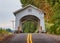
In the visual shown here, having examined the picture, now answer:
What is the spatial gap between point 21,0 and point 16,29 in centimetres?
2683

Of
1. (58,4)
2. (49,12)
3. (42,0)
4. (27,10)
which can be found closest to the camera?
(58,4)

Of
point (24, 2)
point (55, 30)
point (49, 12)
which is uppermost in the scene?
point (24, 2)

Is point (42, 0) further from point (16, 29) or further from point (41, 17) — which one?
point (16, 29)

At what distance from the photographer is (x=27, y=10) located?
5247cm

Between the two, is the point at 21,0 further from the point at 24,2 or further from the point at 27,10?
the point at 27,10

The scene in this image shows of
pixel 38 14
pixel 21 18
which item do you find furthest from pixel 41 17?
pixel 21 18

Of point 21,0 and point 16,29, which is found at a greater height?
point 21,0

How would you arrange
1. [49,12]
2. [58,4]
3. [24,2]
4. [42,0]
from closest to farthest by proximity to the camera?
[58,4] → [49,12] → [42,0] → [24,2]

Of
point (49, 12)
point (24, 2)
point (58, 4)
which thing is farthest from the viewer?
point (24, 2)

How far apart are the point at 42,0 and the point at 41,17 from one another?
13.6 feet

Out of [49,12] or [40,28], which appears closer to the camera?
[49,12]

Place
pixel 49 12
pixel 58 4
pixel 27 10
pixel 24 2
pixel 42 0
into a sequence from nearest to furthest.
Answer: pixel 58 4 < pixel 49 12 < pixel 42 0 < pixel 27 10 < pixel 24 2

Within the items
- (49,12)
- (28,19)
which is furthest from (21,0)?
(49,12)

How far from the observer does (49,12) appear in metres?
44.7
